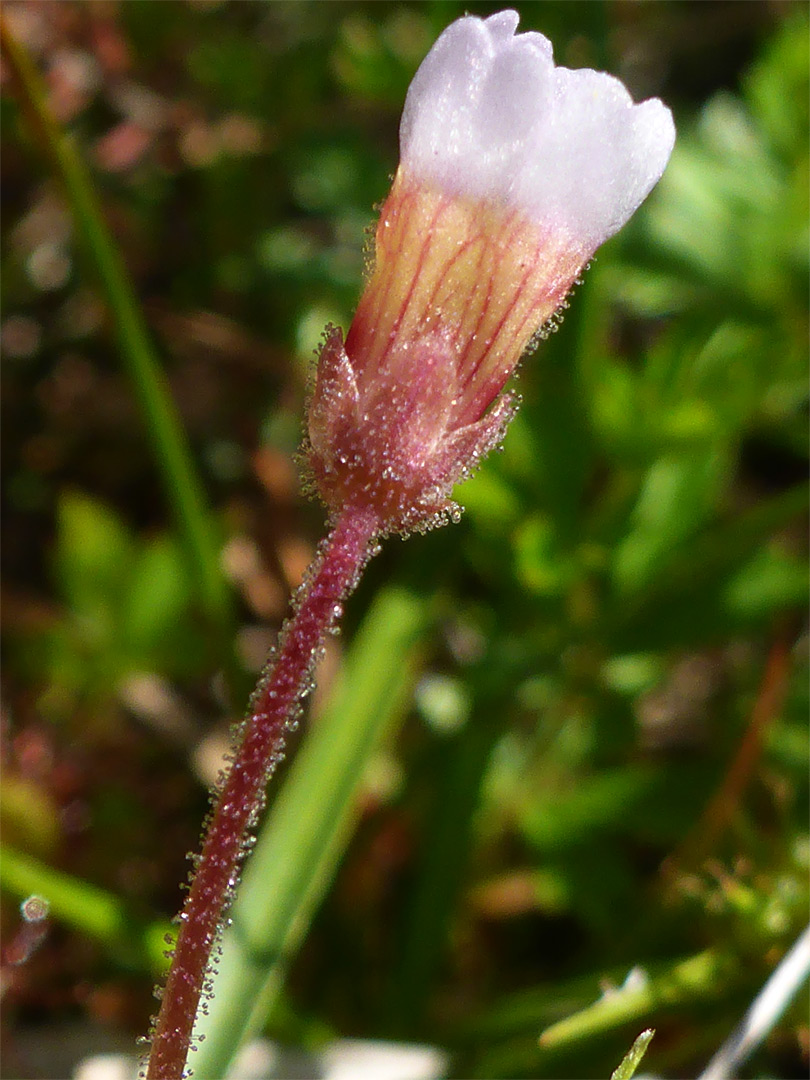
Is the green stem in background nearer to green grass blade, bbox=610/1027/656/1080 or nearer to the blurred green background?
the blurred green background

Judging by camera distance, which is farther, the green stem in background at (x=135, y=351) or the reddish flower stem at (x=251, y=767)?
the green stem in background at (x=135, y=351)

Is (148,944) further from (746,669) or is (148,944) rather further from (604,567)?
(746,669)

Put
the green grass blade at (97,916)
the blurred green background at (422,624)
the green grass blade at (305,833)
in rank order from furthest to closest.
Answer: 1. the blurred green background at (422,624)
2. the green grass blade at (97,916)
3. the green grass blade at (305,833)

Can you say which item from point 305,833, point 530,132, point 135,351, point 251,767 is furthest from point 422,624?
point 530,132

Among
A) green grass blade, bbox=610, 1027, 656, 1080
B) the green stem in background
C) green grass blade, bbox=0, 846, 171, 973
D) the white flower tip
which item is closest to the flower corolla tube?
the white flower tip

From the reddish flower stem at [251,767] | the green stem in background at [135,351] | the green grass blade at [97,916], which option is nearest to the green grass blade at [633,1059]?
the reddish flower stem at [251,767]

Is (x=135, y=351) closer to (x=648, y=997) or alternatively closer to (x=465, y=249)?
(x=465, y=249)

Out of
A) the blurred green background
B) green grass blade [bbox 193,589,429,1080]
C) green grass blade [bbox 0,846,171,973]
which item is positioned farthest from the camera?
the blurred green background

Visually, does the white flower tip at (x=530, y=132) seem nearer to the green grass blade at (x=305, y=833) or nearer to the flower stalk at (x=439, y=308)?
the flower stalk at (x=439, y=308)
